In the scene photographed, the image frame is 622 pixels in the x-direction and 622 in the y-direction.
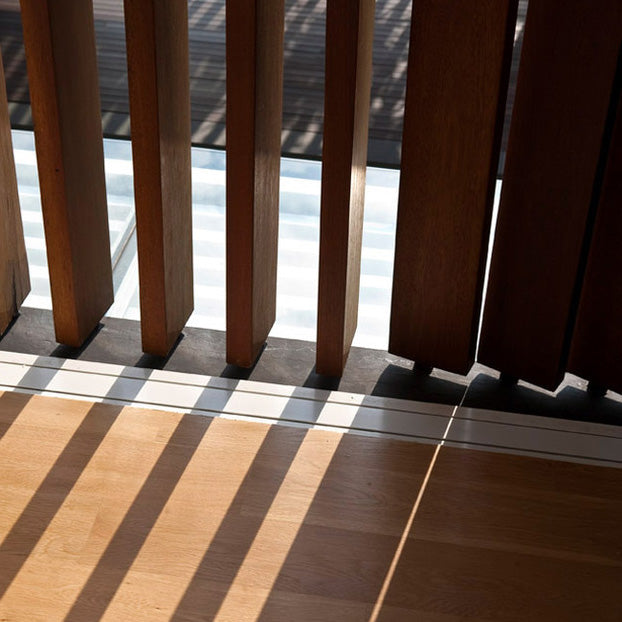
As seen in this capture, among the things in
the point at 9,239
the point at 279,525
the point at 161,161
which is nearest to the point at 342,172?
the point at 161,161

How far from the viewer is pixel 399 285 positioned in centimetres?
196

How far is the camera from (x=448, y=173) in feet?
5.85

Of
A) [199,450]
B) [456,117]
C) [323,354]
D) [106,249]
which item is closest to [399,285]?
[323,354]

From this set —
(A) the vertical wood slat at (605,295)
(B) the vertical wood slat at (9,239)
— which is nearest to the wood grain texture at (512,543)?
(A) the vertical wood slat at (605,295)

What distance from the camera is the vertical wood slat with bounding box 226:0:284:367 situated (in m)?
1.69

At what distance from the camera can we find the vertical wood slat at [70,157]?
1.76 metres

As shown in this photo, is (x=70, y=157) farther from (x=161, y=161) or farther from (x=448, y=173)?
(x=448, y=173)

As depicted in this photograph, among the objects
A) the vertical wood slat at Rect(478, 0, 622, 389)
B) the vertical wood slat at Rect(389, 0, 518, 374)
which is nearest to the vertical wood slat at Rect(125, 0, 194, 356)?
the vertical wood slat at Rect(389, 0, 518, 374)

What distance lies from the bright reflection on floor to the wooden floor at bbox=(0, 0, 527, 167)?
12 cm

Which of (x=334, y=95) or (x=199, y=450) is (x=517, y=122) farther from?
(x=199, y=450)

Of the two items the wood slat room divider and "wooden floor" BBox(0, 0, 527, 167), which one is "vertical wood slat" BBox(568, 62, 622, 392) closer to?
the wood slat room divider

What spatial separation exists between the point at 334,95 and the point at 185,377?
27.3 inches

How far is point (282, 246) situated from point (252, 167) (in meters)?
0.47

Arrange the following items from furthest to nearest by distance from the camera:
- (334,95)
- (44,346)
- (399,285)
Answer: (44,346), (399,285), (334,95)
